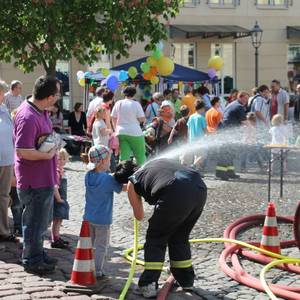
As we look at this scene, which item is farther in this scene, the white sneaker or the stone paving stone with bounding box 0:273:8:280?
the stone paving stone with bounding box 0:273:8:280

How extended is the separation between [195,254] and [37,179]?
187 cm

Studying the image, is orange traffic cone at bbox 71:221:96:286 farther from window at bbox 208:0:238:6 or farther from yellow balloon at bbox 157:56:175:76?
window at bbox 208:0:238:6

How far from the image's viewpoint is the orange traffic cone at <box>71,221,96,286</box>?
210 inches

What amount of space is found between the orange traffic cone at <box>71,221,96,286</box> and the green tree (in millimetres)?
9037

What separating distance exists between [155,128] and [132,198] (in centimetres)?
738

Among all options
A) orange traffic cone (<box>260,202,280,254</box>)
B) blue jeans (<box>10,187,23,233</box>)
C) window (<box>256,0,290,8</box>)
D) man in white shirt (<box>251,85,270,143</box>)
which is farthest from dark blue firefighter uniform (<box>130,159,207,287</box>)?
window (<box>256,0,290,8</box>)

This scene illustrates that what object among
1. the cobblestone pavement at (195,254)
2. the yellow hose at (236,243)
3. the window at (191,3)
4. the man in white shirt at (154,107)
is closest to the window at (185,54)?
the window at (191,3)

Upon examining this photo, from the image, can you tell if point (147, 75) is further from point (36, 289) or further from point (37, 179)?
point (36, 289)

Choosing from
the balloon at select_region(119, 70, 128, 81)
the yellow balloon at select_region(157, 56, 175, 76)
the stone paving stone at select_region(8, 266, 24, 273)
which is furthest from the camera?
the yellow balloon at select_region(157, 56, 175, 76)

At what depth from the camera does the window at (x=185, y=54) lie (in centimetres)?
2762

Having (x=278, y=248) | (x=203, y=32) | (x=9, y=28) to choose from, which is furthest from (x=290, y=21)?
(x=278, y=248)

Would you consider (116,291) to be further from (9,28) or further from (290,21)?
(290,21)

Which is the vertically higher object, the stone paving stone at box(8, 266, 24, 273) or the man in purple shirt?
the man in purple shirt

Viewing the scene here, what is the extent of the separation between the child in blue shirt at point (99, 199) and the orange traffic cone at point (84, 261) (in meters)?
0.20
